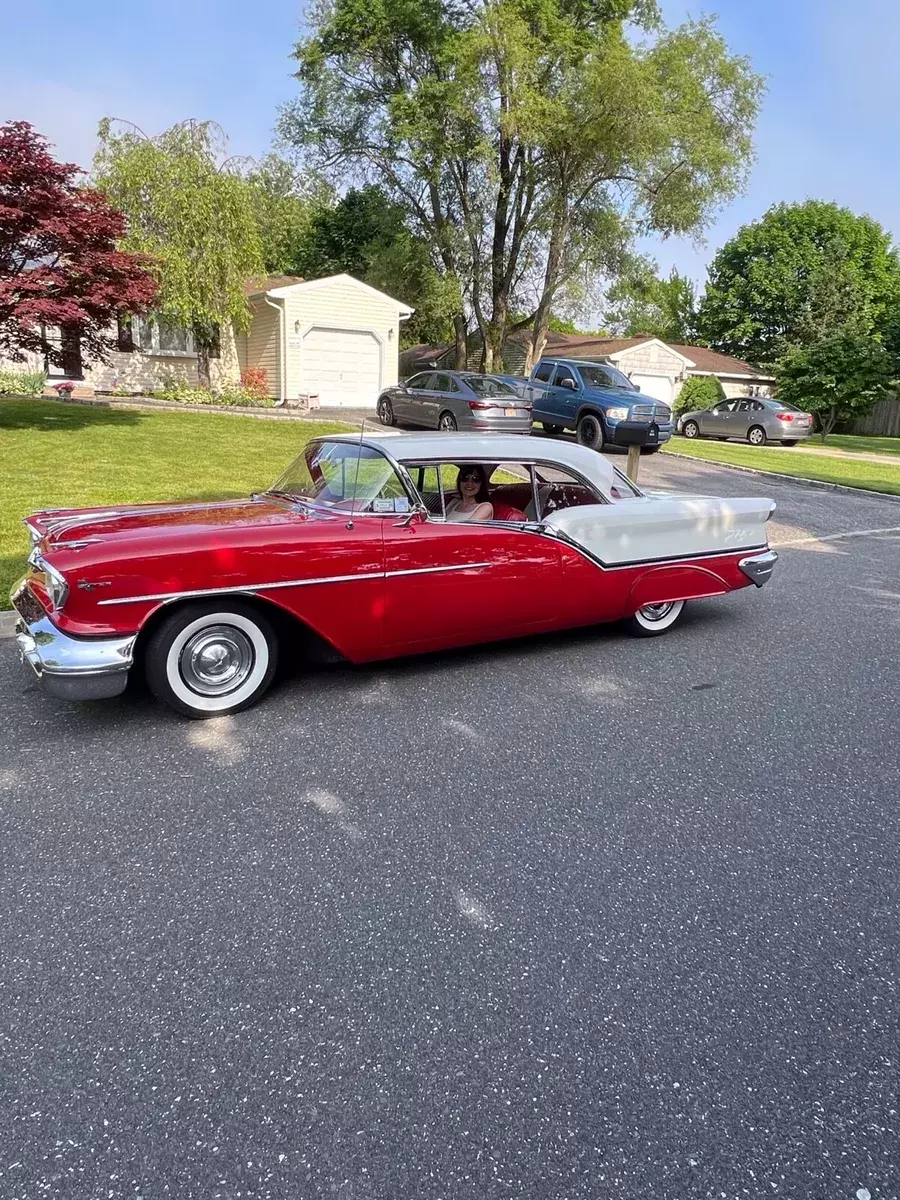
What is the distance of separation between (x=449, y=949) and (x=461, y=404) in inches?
527

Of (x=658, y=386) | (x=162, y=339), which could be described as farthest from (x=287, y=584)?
(x=658, y=386)

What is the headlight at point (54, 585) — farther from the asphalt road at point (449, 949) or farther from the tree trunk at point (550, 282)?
the tree trunk at point (550, 282)

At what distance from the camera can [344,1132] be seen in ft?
5.90

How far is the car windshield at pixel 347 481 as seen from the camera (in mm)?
4293

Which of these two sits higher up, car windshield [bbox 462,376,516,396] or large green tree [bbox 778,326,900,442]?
large green tree [bbox 778,326,900,442]

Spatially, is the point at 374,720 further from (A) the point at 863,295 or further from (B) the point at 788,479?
(A) the point at 863,295

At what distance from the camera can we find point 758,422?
77.7ft

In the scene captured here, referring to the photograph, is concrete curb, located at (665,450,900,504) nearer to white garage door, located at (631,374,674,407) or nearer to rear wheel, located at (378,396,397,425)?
rear wheel, located at (378,396,397,425)

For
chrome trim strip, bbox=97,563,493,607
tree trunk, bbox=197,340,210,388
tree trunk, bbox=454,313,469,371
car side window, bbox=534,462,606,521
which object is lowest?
chrome trim strip, bbox=97,563,493,607

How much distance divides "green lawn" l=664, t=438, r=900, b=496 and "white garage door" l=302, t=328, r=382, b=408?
918cm

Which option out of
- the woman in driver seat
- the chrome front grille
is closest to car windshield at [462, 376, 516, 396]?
the chrome front grille

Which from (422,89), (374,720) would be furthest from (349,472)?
(422,89)

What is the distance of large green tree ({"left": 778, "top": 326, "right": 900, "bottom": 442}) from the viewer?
95.6 ft

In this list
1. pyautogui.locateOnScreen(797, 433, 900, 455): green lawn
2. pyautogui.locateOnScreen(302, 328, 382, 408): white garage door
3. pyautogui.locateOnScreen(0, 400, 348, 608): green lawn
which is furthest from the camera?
pyautogui.locateOnScreen(797, 433, 900, 455): green lawn
